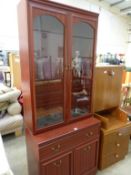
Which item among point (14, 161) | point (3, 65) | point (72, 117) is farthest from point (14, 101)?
point (72, 117)

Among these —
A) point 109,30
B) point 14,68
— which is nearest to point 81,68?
point 14,68

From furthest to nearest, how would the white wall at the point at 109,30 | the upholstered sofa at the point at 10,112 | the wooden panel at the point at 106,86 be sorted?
the white wall at the point at 109,30 < the upholstered sofa at the point at 10,112 < the wooden panel at the point at 106,86

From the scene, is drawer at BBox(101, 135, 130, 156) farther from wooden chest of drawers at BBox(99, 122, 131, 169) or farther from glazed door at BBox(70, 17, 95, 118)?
glazed door at BBox(70, 17, 95, 118)

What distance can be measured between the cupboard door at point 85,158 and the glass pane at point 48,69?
44cm

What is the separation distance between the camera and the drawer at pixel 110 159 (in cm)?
195

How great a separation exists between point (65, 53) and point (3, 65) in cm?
192

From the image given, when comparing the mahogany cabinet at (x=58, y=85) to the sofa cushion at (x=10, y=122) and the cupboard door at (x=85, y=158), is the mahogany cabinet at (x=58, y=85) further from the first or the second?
the sofa cushion at (x=10, y=122)

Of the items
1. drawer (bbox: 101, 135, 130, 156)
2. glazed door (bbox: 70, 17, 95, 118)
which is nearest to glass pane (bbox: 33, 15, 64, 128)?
glazed door (bbox: 70, 17, 95, 118)

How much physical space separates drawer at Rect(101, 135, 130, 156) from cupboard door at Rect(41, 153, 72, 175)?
1.83 ft

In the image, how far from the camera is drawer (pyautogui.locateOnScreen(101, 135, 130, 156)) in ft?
6.25

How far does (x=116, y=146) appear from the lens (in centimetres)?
201

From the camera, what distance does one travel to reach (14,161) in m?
2.10

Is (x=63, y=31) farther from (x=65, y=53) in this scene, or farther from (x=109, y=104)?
(x=109, y=104)

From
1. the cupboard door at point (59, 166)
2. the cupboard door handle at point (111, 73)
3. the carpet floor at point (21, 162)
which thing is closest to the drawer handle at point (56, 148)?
the cupboard door at point (59, 166)
